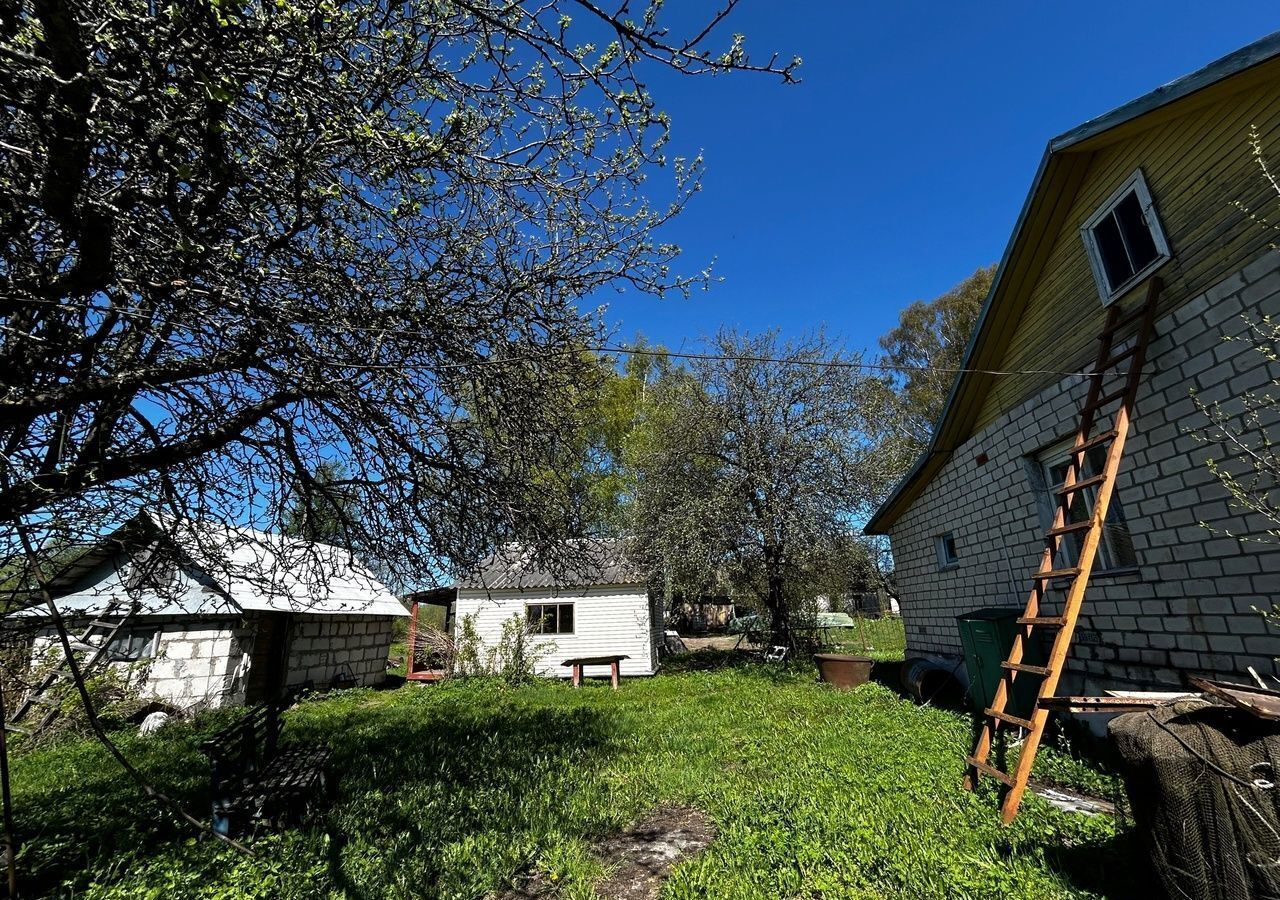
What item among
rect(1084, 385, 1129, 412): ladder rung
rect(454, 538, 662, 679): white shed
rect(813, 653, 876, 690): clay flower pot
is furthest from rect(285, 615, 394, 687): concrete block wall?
rect(1084, 385, 1129, 412): ladder rung

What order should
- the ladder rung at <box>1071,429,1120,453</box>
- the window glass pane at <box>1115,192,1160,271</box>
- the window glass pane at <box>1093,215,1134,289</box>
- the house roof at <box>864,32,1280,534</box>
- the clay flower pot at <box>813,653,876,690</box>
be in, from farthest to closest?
the clay flower pot at <box>813,653,876,690</box>, the window glass pane at <box>1093,215,1134,289</box>, the window glass pane at <box>1115,192,1160,271</box>, the ladder rung at <box>1071,429,1120,453</box>, the house roof at <box>864,32,1280,534</box>

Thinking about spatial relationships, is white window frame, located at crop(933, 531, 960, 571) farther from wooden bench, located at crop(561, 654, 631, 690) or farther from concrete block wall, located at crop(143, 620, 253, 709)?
concrete block wall, located at crop(143, 620, 253, 709)

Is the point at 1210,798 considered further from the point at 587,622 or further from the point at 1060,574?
the point at 587,622

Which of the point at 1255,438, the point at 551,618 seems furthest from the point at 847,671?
the point at 551,618

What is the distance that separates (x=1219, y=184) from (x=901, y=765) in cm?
629

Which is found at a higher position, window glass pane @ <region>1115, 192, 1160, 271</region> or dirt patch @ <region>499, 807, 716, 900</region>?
window glass pane @ <region>1115, 192, 1160, 271</region>

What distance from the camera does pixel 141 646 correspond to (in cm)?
1180

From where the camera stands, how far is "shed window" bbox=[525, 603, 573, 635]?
17328 mm

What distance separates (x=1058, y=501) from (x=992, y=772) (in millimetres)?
3974

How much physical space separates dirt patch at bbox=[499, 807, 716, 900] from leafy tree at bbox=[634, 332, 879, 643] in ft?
33.8

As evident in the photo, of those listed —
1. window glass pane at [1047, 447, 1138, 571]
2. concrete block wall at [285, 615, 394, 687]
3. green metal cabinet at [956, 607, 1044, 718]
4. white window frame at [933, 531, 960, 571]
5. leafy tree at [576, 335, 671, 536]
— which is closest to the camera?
window glass pane at [1047, 447, 1138, 571]

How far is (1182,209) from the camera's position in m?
5.43

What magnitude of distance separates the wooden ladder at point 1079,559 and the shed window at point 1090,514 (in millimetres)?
622

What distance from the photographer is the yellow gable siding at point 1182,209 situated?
186 inches
